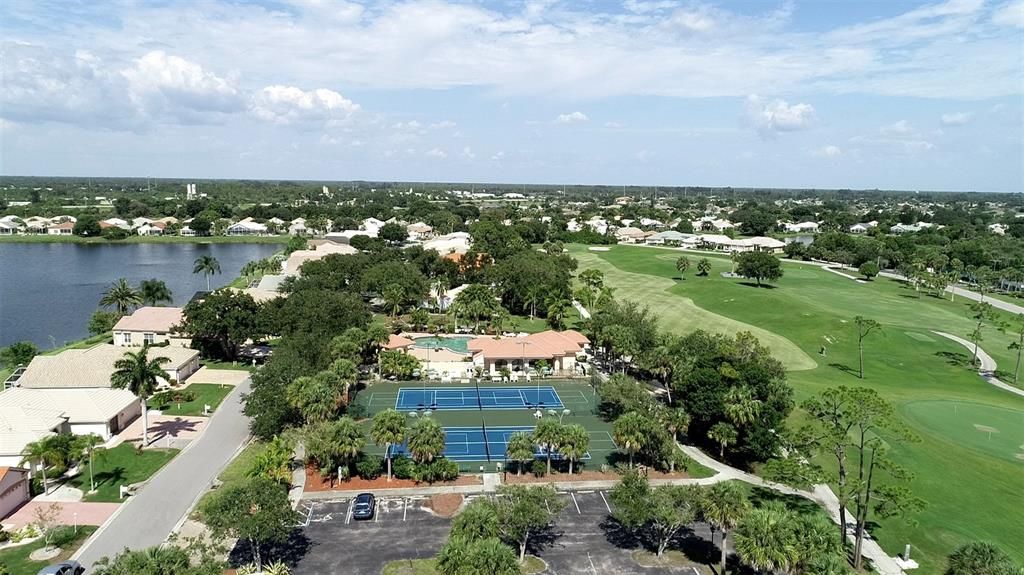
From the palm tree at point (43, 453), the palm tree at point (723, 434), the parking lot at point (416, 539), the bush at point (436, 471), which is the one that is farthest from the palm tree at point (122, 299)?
→ the palm tree at point (723, 434)

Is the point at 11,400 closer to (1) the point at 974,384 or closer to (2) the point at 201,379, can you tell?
(2) the point at 201,379

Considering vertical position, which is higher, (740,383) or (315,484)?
(740,383)

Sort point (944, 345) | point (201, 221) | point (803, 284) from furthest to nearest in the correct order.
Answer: point (201, 221), point (803, 284), point (944, 345)

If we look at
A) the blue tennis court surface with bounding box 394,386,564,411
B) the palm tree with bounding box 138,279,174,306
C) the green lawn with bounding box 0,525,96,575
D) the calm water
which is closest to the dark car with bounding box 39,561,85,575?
the green lawn with bounding box 0,525,96,575

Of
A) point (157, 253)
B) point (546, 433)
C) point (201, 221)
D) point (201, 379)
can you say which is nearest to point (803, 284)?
point (546, 433)

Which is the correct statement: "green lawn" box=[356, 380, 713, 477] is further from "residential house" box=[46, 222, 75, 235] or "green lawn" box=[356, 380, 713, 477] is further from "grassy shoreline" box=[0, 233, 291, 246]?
"residential house" box=[46, 222, 75, 235]

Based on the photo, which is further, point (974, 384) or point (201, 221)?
point (201, 221)
